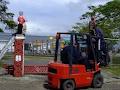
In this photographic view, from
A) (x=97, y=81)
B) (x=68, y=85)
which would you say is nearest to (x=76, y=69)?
(x=68, y=85)

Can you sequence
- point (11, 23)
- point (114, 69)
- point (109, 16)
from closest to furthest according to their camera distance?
point (114, 69) < point (11, 23) < point (109, 16)

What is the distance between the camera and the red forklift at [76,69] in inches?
614

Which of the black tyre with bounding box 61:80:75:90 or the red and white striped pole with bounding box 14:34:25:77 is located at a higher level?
the red and white striped pole with bounding box 14:34:25:77

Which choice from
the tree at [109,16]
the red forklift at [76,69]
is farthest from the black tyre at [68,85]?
the tree at [109,16]

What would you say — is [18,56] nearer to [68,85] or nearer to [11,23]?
[68,85]

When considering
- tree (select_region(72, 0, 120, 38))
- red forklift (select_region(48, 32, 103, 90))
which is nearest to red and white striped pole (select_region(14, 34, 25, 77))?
red forklift (select_region(48, 32, 103, 90))

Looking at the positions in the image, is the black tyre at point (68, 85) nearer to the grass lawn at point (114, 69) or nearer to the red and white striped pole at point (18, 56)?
the red and white striped pole at point (18, 56)

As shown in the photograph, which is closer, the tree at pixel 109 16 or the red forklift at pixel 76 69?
the red forklift at pixel 76 69

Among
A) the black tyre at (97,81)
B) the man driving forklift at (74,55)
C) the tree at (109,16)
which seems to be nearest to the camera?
the man driving forklift at (74,55)

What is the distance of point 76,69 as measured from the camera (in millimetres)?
15898

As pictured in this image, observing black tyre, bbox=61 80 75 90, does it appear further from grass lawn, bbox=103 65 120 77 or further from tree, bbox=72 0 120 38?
tree, bbox=72 0 120 38

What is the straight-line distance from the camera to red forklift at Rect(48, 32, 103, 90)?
15586 mm

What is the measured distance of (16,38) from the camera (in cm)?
1888

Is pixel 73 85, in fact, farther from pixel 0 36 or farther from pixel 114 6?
pixel 114 6
